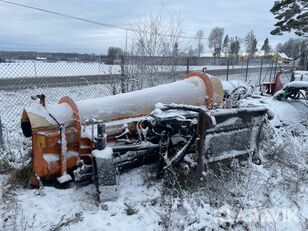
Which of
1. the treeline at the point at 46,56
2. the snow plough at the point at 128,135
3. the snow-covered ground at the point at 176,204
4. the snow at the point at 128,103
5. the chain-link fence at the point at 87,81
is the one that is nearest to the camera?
the snow-covered ground at the point at 176,204

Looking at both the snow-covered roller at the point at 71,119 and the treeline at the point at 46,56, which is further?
the treeline at the point at 46,56

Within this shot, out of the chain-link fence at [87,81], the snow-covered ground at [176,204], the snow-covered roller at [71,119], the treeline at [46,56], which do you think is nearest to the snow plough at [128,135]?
the snow-covered roller at [71,119]

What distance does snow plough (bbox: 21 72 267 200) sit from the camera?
3752 millimetres

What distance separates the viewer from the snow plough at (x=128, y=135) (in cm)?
375

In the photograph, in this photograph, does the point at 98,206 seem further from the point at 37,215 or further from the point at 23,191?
the point at 23,191

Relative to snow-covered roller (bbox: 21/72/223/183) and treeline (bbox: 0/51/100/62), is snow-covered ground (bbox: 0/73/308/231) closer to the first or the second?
snow-covered roller (bbox: 21/72/223/183)

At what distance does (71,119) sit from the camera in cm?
407

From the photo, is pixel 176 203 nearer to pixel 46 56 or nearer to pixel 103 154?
pixel 103 154

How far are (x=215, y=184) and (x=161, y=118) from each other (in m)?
1.10

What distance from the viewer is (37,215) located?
329 cm

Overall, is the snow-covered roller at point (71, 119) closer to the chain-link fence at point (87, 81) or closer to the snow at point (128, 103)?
the snow at point (128, 103)

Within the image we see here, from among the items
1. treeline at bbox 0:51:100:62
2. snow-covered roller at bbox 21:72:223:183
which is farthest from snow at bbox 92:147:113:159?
treeline at bbox 0:51:100:62

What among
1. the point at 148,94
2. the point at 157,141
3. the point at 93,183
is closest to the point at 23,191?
the point at 93,183

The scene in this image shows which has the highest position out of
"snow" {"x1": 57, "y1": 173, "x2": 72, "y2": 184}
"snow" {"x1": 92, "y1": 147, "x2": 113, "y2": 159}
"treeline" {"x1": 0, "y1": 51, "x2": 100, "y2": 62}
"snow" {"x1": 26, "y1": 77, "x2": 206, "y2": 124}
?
"treeline" {"x1": 0, "y1": 51, "x2": 100, "y2": 62}
